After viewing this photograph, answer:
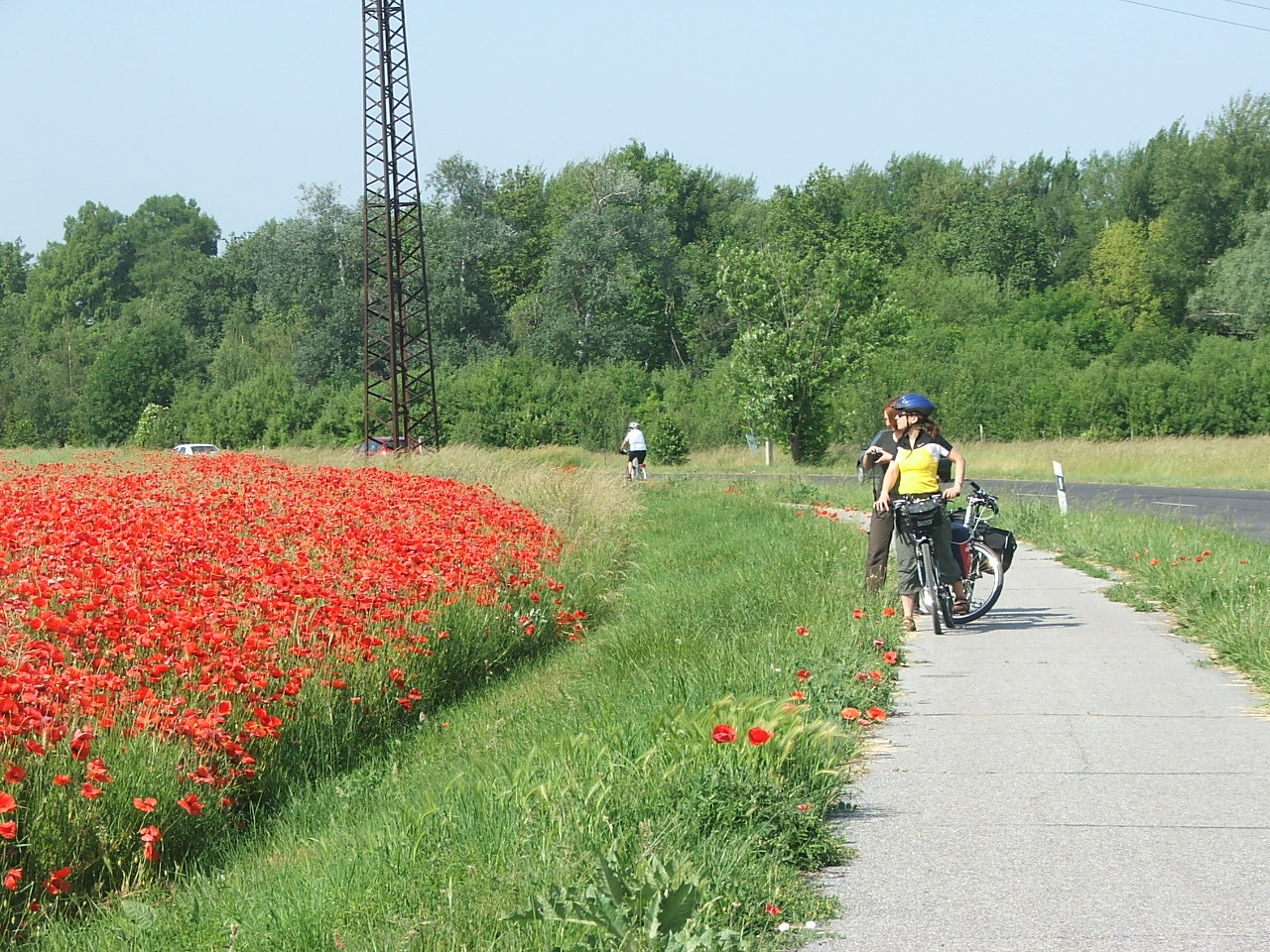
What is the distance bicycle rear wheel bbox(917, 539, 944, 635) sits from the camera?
36.0ft

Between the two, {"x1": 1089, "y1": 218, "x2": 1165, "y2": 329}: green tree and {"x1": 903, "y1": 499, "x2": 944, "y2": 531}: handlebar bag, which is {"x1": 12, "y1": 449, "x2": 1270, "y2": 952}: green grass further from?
{"x1": 1089, "y1": 218, "x2": 1165, "y2": 329}: green tree

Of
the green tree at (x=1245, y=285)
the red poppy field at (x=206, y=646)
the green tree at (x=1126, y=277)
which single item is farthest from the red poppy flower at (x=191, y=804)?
the green tree at (x=1126, y=277)

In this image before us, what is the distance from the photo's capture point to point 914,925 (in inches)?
176

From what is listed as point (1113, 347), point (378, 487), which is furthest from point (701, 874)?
point (1113, 347)

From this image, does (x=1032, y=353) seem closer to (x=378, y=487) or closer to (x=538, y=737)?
(x=378, y=487)

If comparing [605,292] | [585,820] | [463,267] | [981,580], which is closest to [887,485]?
[981,580]

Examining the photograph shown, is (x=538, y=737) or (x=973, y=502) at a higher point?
(x=973, y=502)

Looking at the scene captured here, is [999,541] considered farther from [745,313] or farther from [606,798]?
[745,313]

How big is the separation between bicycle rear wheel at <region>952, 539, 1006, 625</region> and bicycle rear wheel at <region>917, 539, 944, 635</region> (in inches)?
24.2

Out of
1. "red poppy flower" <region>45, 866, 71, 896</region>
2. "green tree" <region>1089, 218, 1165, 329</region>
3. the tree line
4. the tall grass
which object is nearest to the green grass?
"red poppy flower" <region>45, 866, 71, 896</region>

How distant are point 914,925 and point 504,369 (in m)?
60.4

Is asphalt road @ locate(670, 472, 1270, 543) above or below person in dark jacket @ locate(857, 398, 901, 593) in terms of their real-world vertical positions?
below

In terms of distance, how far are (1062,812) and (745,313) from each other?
1709 inches

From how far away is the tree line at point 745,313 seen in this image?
2023 inches
